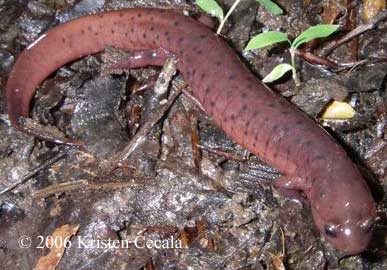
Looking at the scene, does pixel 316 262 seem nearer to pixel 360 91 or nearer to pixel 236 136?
pixel 236 136

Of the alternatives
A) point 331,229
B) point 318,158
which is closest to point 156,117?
point 318,158

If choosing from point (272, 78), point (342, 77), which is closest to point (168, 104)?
point (272, 78)

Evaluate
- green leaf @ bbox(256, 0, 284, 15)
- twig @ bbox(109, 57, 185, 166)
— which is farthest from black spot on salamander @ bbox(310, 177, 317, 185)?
green leaf @ bbox(256, 0, 284, 15)

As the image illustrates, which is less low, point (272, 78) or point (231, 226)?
point (272, 78)

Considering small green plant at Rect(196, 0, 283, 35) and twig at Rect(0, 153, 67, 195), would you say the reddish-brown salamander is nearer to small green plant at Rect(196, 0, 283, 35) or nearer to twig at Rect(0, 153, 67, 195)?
small green plant at Rect(196, 0, 283, 35)

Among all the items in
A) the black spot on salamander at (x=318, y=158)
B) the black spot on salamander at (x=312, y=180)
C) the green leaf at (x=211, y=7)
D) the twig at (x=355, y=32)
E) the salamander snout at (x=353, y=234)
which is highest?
the green leaf at (x=211, y=7)

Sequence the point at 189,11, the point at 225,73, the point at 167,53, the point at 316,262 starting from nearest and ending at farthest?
the point at 316,262 → the point at 225,73 → the point at 167,53 → the point at 189,11

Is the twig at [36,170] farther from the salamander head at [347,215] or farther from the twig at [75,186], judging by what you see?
the salamander head at [347,215]

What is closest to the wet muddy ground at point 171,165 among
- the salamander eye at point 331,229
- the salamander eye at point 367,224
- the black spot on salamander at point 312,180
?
the black spot on salamander at point 312,180
